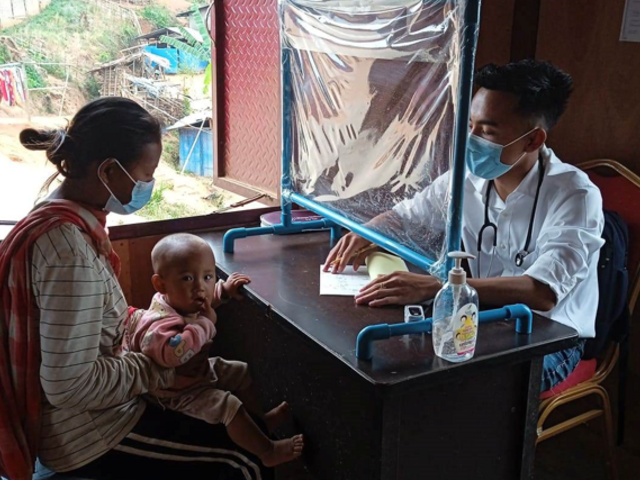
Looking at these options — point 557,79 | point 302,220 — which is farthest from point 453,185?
point 302,220

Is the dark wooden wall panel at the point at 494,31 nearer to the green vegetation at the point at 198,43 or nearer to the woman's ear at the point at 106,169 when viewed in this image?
the green vegetation at the point at 198,43

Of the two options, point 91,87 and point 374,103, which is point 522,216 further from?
point 91,87

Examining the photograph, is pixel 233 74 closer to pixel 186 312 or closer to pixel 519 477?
pixel 186 312

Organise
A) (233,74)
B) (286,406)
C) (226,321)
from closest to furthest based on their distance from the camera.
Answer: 1. (286,406)
2. (226,321)
3. (233,74)

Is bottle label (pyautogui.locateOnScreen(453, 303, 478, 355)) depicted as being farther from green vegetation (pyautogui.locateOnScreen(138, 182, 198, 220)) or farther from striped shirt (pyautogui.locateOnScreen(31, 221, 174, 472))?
green vegetation (pyautogui.locateOnScreen(138, 182, 198, 220))

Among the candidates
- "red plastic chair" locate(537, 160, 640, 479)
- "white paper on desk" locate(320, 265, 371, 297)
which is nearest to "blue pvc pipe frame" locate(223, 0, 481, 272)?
"white paper on desk" locate(320, 265, 371, 297)

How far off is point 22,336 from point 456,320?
0.82m

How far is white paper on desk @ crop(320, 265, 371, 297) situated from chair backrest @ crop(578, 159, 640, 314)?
0.79m

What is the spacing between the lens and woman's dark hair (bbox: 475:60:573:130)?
166 cm

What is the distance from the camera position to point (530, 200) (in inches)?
69.0

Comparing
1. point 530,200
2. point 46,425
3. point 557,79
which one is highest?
point 557,79

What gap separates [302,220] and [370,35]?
752 millimetres

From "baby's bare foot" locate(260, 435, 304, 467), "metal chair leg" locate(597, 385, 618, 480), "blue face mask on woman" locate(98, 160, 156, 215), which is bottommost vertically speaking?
"metal chair leg" locate(597, 385, 618, 480)

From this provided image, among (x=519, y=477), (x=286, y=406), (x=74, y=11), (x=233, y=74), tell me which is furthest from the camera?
(x=233, y=74)
